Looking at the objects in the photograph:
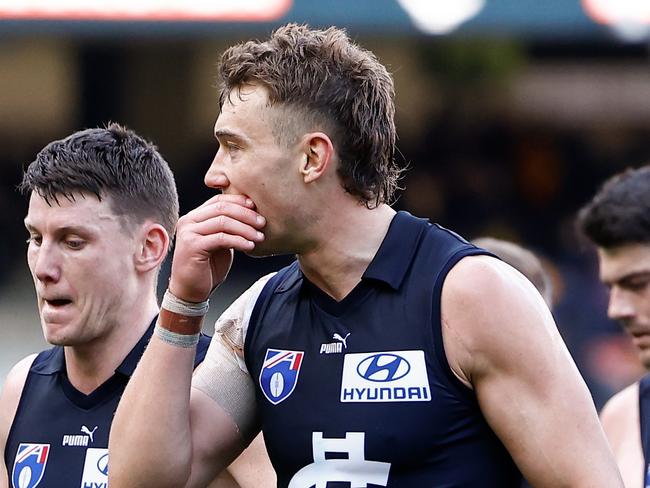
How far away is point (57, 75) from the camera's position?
1570 centimetres

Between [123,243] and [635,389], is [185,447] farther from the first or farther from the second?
[635,389]

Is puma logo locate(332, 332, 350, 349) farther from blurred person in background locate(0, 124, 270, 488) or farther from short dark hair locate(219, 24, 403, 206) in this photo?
blurred person in background locate(0, 124, 270, 488)

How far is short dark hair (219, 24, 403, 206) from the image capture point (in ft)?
12.4

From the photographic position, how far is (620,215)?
544cm

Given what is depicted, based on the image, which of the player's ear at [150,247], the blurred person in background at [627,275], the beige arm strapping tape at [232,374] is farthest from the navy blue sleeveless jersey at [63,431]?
the blurred person in background at [627,275]

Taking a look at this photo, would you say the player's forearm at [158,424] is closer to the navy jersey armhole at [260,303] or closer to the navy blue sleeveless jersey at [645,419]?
the navy jersey armhole at [260,303]

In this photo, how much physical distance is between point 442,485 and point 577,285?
306 inches

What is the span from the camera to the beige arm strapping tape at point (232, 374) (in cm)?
389

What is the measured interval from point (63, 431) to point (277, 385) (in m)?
0.86

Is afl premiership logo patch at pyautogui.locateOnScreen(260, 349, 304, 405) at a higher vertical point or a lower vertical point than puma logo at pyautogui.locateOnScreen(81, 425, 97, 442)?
higher

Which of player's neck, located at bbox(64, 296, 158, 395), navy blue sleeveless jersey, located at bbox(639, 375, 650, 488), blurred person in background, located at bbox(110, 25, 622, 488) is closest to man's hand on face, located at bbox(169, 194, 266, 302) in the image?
blurred person in background, located at bbox(110, 25, 622, 488)

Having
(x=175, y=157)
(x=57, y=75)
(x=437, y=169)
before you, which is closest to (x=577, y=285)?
(x=437, y=169)

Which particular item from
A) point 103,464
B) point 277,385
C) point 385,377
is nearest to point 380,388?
point 385,377

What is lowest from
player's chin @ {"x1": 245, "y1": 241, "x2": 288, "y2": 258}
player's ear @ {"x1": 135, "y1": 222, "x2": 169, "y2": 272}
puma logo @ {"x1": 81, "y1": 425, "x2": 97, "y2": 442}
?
puma logo @ {"x1": 81, "y1": 425, "x2": 97, "y2": 442}
